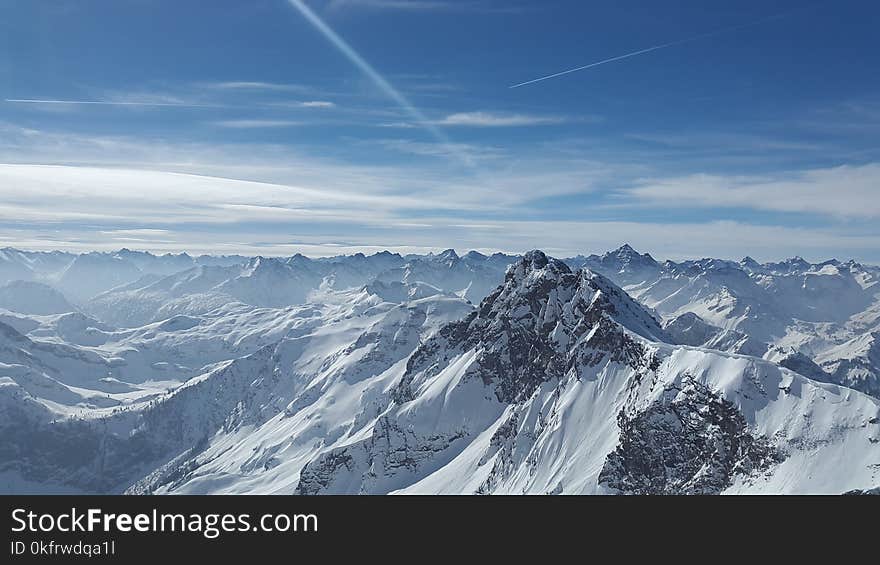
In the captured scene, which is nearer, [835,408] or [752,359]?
[835,408]

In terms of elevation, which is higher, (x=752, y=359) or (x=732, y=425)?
(x=752, y=359)
